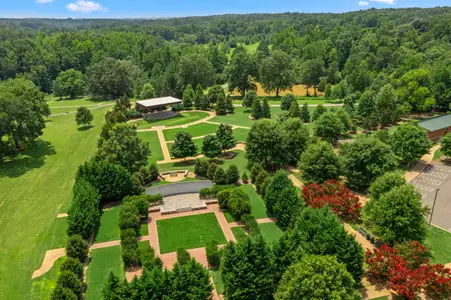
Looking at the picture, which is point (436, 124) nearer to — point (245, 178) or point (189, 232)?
point (245, 178)

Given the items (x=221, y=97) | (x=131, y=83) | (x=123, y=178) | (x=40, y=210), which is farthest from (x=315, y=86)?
(x=40, y=210)

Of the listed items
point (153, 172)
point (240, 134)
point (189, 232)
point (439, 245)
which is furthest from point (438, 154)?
point (153, 172)

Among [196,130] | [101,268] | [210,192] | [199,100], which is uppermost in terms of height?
[199,100]

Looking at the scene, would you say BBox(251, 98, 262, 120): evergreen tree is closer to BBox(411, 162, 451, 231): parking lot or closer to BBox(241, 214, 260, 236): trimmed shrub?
BBox(411, 162, 451, 231): parking lot

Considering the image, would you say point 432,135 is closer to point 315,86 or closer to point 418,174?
point 418,174

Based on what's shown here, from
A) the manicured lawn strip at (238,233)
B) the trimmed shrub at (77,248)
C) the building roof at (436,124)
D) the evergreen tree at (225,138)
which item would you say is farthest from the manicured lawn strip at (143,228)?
the building roof at (436,124)
